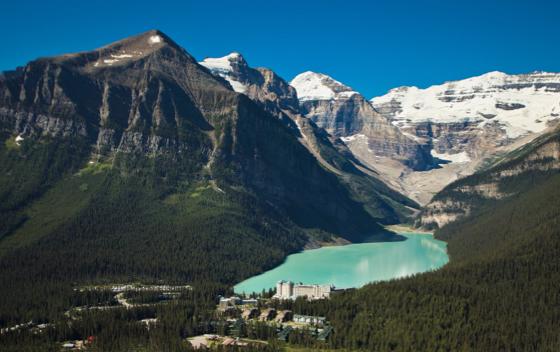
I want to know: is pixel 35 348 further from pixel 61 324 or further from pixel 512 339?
pixel 512 339

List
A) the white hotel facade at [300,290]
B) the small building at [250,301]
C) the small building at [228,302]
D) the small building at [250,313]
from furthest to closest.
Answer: the white hotel facade at [300,290] → the small building at [250,301] → the small building at [228,302] → the small building at [250,313]

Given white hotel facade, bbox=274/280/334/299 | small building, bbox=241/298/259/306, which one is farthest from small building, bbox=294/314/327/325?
white hotel facade, bbox=274/280/334/299

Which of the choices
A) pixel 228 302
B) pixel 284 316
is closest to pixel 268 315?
pixel 284 316

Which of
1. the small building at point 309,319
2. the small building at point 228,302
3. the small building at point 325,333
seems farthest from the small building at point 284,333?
the small building at point 228,302

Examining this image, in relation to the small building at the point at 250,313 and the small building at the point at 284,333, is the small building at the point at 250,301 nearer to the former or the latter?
the small building at the point at 250,313

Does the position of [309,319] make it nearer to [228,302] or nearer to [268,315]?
[268,315]

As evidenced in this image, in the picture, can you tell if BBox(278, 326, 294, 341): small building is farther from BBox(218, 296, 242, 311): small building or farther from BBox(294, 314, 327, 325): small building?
BBox(218, 296, 242, 311): small building
